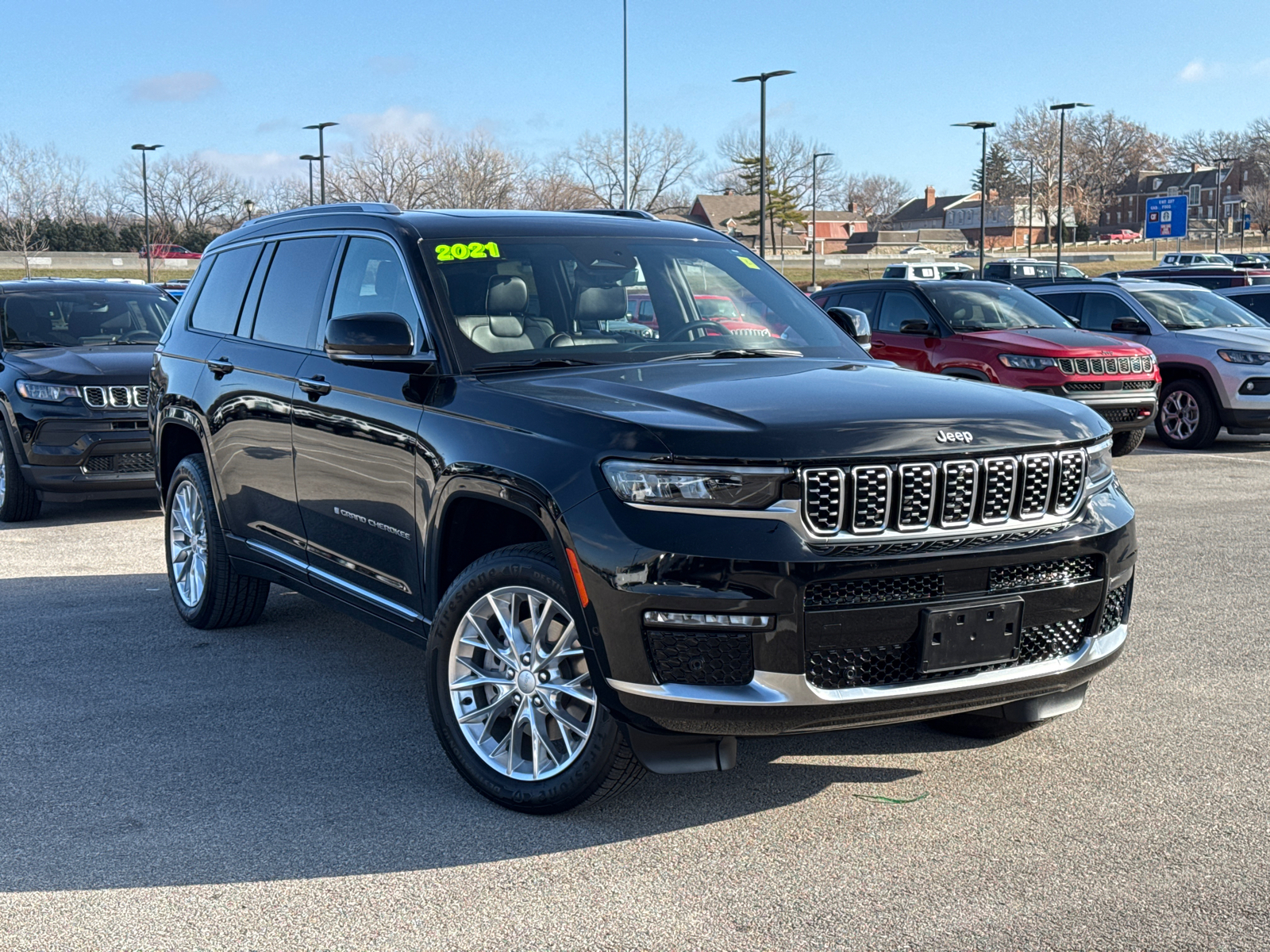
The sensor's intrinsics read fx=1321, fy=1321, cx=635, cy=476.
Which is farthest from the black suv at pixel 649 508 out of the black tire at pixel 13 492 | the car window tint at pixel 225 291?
the black tire at pixel 13 492

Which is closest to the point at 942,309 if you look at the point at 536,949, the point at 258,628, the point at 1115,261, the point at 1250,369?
the point at 1250,369

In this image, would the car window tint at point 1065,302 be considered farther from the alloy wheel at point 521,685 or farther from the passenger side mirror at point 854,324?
the alloy wheel at point 521,685

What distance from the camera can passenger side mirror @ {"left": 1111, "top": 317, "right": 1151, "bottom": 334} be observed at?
48.7 ft

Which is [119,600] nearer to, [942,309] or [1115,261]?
[942,309]

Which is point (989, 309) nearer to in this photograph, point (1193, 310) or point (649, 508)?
point (1193, 310)

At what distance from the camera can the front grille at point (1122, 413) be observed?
1308cm

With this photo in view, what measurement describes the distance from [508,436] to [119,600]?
13.6 feet

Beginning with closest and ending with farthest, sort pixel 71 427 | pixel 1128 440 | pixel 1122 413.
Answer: pixel 71 427 < pixel 1122 413 < pixel 1128 440

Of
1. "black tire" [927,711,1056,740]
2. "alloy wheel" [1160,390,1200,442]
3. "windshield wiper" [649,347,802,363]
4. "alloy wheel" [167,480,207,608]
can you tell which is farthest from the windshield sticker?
"alloy wheel" [1160,390,1200,442]

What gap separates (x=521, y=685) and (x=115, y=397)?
715cm

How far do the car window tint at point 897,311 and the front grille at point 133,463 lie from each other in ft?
26.0

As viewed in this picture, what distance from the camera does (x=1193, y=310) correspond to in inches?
612

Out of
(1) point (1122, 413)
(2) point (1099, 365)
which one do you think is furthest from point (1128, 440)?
(2) point (1099, 365)

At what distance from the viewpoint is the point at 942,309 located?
14.0 m
